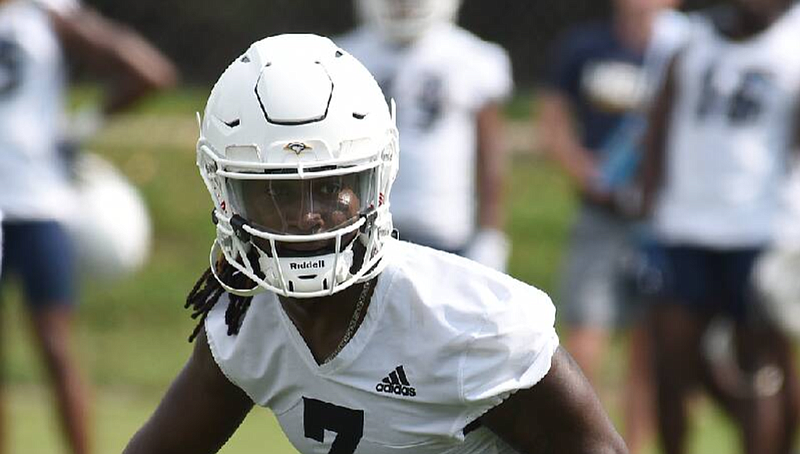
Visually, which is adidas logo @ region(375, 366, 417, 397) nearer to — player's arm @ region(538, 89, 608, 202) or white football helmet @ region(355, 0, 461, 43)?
white football helmet @ region(355, 0, 461, 43)

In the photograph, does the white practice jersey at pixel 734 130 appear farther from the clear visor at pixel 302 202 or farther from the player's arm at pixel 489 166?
the clear visor at pixel 302 202

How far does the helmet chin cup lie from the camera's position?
3.29m

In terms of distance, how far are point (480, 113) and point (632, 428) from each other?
152 cm

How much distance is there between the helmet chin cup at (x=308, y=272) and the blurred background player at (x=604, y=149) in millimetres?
4736

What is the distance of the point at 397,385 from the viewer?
351cm

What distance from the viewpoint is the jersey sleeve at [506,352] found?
341cm

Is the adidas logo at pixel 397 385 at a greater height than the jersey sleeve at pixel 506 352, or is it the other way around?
the jersey sleeve at pixel 506 352

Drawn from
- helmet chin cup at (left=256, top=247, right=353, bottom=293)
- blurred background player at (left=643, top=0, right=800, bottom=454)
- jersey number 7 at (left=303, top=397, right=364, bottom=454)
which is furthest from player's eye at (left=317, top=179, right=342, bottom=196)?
blurred background player at (left=643, top=0, right=800, bottom=454)

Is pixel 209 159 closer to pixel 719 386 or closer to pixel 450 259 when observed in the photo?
pixel 450 259

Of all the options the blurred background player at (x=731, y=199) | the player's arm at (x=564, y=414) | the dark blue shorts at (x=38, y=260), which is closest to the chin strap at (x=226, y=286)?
the player's arm at (x=564, y=414)

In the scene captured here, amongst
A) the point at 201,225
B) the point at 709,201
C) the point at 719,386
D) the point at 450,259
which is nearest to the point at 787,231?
the point at 709,201

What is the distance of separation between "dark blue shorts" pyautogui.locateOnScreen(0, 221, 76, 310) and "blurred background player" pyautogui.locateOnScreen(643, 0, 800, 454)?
228cm

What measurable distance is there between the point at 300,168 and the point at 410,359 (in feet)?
1.55

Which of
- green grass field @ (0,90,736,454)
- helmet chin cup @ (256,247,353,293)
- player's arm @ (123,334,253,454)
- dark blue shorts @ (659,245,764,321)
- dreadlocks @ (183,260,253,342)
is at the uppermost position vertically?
helmet chin cup @ (256,247,353,293)
